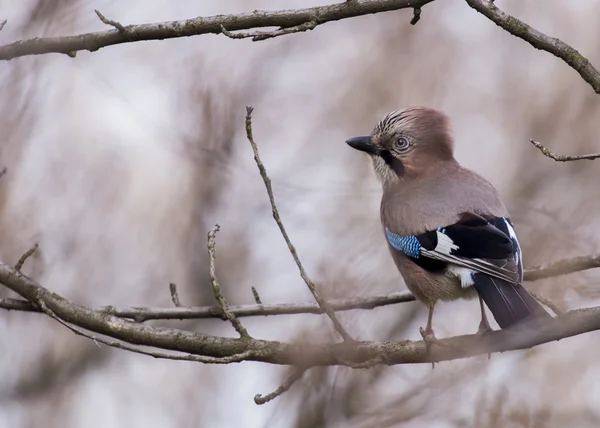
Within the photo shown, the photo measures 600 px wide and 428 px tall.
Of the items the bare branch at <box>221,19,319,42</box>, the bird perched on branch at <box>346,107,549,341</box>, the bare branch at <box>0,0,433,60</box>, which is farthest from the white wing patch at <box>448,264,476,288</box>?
the bare branch at <box>221,19,319,42</box>

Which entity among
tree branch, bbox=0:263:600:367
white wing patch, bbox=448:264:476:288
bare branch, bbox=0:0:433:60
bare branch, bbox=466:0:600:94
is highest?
bare branch, bbox=0:0:433:60

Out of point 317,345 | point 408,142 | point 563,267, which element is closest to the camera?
point 317,345

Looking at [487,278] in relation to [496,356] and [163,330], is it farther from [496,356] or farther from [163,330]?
[163,330]

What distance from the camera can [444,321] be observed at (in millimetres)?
7137

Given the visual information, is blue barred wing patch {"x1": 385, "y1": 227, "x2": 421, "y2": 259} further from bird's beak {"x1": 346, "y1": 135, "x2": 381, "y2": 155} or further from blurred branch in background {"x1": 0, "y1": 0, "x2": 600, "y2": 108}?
blurred branch in background {"x1": 0, "y1": 0, "x2": 600, "y2": 108}

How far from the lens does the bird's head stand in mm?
5832

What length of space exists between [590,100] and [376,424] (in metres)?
5.04

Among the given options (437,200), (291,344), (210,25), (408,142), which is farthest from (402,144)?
(291,344)

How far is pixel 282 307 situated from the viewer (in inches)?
183

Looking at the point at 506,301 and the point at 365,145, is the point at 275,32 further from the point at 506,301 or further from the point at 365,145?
the point at 365,145

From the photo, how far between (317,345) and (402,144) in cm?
238

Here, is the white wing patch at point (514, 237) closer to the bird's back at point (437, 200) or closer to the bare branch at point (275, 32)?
the bird's back at point (437, 200)

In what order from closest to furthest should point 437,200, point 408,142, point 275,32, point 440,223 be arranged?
point 275,32
point 440,223
point 437,200
point 408,142

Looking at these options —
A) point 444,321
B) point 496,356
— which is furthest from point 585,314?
point 444,321
